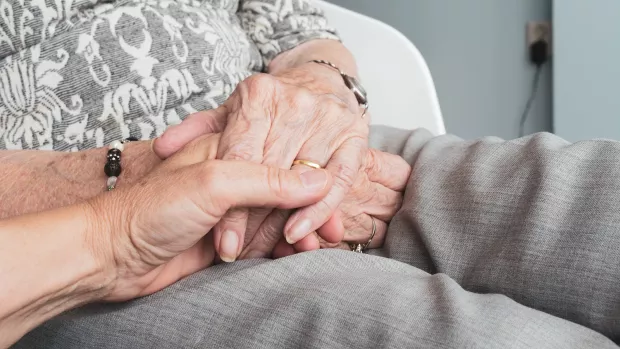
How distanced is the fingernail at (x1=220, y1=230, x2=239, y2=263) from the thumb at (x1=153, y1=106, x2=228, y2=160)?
13 centimetres

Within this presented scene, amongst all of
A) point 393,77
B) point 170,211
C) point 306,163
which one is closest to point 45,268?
point 170,211

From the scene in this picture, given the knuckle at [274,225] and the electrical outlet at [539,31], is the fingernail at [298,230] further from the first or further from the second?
the electrical outlet at [539,31]

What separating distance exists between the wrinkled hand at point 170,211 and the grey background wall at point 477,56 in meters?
1.63

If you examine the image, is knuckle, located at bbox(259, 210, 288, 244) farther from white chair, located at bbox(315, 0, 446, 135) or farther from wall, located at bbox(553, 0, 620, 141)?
wall, located at bbox(553, 0, 620, 141)

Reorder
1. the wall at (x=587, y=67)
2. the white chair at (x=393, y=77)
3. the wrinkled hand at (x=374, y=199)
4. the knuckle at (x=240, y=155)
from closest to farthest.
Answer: the knuckle at (x=240, y=155) → the wrinkled hand at (x=374, y=199) → the white chair at (x=393, y=77) → the wall at (x=587, y=67)

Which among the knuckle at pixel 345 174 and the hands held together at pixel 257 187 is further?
the knuckle at pixel 345 174

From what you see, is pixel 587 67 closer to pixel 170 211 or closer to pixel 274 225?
pixel 274 225

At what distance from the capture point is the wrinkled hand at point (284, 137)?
720 mm

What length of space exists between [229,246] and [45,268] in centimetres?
19

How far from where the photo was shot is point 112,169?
0.75 m

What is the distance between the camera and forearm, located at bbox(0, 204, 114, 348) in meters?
0.51

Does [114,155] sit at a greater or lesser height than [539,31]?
greater

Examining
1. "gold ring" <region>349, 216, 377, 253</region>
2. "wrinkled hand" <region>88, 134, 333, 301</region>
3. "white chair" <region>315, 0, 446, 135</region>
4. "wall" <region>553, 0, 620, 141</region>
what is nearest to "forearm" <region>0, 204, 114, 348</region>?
"wrinkled hand" <region>88, 134, 333, 301</region>

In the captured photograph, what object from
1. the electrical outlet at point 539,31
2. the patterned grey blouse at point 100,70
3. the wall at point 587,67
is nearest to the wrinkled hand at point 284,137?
the patterned grey blouse at point 100,70
